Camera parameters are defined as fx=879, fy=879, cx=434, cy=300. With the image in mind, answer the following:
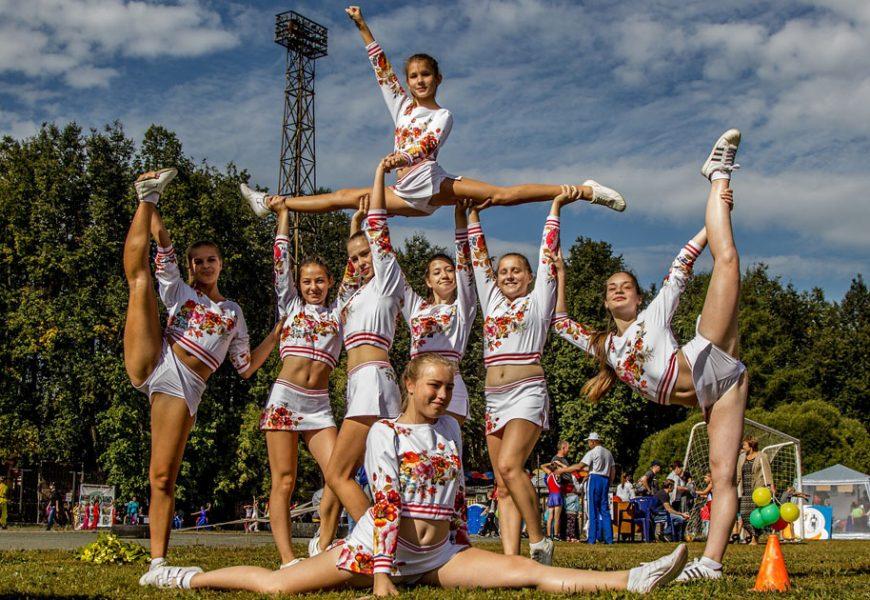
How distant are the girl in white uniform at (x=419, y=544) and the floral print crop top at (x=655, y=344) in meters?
1.67

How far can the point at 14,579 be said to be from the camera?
6492mm

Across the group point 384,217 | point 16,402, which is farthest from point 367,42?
point 16,402

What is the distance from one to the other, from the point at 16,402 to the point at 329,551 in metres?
33.2

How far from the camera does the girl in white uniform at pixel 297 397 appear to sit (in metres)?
7.31

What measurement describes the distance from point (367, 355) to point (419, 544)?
6.71 ft

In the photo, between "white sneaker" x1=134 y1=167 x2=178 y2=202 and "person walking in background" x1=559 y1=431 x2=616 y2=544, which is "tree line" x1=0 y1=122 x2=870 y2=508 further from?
"white sneaker" x1=134 y1=167 x2=178 y2=202

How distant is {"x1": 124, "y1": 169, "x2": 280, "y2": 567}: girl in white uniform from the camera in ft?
22.9

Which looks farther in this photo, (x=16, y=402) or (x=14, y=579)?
(x=16, y=402)

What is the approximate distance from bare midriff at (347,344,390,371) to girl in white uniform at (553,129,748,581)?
1702 mm

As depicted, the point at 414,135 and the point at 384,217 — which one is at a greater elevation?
the point at 414,135

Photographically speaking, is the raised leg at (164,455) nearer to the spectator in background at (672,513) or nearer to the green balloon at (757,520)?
the green balloon at (757,520)

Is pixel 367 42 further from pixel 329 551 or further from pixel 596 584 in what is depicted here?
pixel 596 584

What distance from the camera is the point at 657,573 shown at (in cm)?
489

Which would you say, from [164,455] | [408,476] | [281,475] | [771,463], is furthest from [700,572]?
[771,463]
